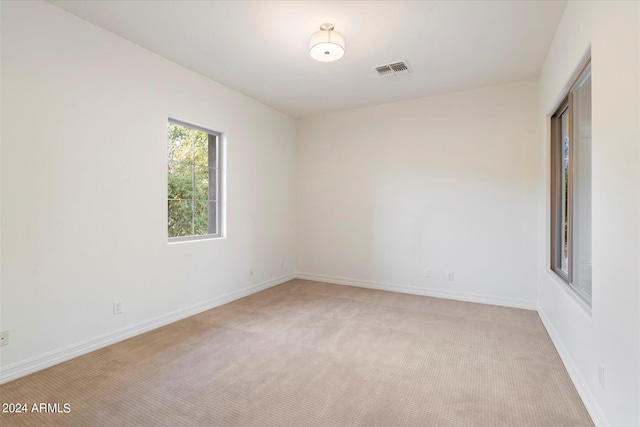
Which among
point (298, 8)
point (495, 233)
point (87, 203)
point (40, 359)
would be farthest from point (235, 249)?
point (495, 233)

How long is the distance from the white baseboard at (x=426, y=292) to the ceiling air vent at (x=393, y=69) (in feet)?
9.31

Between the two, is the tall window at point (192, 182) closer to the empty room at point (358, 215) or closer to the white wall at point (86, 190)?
the empty room at point (358, 215)

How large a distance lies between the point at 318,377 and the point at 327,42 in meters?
2.65

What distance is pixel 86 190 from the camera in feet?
8.72

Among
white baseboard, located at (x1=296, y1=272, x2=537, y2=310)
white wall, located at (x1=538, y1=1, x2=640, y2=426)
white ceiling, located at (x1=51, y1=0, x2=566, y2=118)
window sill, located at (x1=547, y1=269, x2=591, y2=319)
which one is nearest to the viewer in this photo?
white wall, located at (x1=538, y1=1, x2=640, y2=426)

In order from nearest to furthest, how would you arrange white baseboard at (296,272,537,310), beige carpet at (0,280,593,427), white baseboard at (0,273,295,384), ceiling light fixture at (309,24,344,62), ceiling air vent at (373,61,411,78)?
beige carpet at (0,280,593,427)
white baseboard at (0,273,295,384)
ceiling light fixture at (309,24,344,62)
ceiling air vent at (373,61,411,78)
white baseboard at (296,272,537,310)

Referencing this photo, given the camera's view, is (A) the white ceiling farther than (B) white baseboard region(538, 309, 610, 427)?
Yes

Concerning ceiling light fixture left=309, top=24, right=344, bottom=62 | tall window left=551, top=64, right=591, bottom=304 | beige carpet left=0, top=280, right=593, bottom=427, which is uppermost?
ceiling light fixture left=309, top=24, right=344, bottom=62

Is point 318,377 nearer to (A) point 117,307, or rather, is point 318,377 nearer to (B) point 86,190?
(A) point 117,307

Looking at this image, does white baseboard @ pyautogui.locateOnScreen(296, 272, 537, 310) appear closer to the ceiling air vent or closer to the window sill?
the window sill

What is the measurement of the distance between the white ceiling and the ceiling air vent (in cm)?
10

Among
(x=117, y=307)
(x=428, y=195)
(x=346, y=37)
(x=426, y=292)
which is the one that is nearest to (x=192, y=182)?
(x=117, y=307)

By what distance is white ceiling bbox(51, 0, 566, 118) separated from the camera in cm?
248

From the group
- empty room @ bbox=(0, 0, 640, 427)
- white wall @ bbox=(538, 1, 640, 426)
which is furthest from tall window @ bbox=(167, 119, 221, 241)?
white wall @ bbox=(538, 1, 640, 426)
